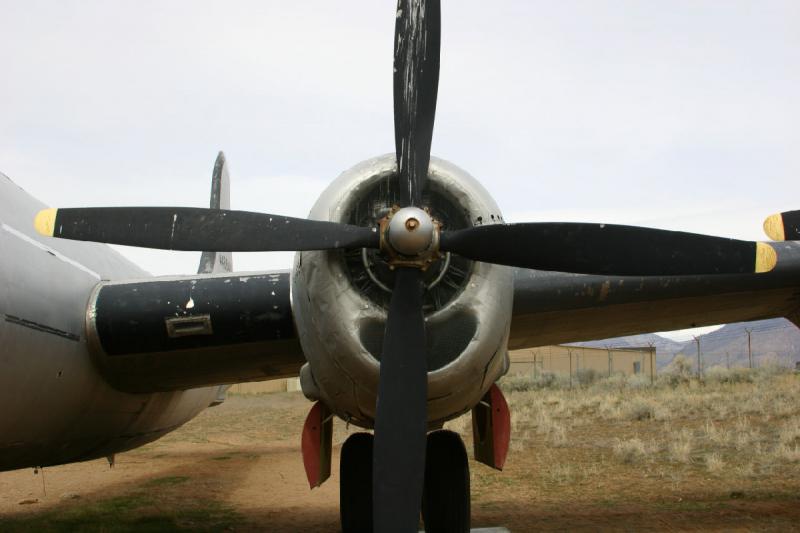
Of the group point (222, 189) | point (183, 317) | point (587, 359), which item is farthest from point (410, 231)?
point (587, 359)

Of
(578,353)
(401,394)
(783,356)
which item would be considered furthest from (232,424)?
(783,356)

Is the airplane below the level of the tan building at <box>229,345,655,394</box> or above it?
above

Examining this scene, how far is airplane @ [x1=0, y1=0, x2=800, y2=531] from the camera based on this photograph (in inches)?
209

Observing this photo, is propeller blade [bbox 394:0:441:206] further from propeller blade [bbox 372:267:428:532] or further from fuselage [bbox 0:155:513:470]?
propeller blade [bbox 372:267:428:532]

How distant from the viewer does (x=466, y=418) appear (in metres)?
25.5

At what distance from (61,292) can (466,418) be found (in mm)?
20005

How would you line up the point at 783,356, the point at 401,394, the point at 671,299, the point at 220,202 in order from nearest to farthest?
the point at 401,394, the point at 671,299, the point at 220,202, the point at 783,356

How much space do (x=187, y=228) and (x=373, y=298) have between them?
54.8 inches

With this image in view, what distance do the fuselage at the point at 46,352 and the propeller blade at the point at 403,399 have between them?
3.01 m

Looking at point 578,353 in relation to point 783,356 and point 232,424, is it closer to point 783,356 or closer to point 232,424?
point 232,424

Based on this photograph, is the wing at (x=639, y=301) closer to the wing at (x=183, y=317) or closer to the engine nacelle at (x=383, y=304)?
the engine nacelle at (x=383, y=304)

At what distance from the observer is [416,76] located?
5.81 m

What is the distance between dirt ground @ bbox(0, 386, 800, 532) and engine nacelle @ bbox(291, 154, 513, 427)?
160 inches

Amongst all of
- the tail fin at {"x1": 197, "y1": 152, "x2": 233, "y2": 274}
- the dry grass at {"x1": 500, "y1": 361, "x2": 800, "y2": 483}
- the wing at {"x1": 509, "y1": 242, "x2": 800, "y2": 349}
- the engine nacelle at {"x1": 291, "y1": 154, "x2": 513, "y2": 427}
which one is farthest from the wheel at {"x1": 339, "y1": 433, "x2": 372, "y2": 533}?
the tail fin at {"x1": 197, "y1": 152, "x2": 233, "y2": 274}
